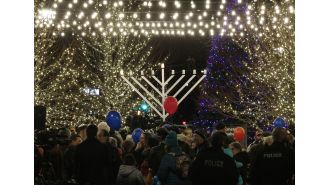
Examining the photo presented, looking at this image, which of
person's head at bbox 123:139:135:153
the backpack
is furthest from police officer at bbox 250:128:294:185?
person's head at bbox 123:139:135:153

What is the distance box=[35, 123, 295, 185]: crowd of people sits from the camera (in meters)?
9.01

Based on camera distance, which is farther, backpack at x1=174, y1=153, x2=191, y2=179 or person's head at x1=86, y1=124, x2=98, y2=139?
person's head at x1=86, y1=124, x2=98, y2=139

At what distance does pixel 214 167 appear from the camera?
8.91 metres

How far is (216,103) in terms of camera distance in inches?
1074

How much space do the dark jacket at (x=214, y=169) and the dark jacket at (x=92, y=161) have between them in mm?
2017

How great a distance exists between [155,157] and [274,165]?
95.4 inches

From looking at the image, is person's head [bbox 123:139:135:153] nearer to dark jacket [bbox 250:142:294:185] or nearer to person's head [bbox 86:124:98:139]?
person's head [bbox 86:124:98:139]

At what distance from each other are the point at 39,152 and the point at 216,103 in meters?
16.8

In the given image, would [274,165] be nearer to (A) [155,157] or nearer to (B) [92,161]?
(A) [155,157]

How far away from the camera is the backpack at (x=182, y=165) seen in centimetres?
987

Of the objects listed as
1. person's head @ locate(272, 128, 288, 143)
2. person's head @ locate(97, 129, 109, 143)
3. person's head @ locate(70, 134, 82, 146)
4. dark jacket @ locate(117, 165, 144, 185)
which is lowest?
dark jacket @ locate(117, 165, 144, 185)

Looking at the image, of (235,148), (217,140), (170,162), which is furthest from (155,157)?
(217,140)

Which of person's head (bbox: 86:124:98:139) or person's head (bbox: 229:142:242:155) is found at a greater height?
person's head (bbox: 86:124:98:139)
